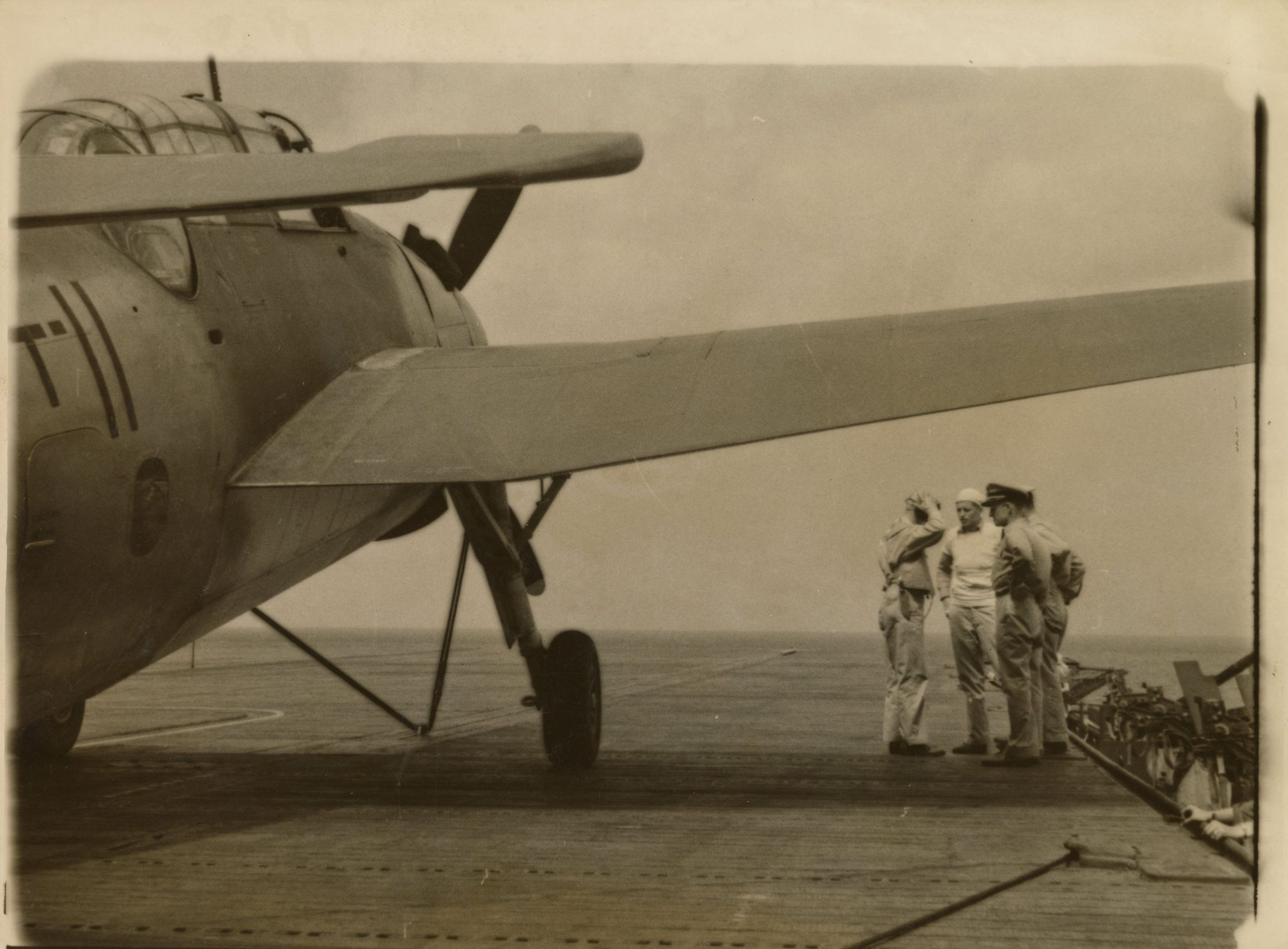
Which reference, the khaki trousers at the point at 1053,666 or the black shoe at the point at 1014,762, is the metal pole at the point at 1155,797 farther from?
the black shoe at the point at 1014,762

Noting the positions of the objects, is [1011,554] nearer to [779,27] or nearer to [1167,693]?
[779,27]

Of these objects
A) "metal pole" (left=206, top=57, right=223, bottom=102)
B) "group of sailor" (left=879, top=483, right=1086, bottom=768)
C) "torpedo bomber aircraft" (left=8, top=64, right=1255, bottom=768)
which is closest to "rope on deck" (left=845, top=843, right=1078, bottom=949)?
"torpedo bomber aircraft" (left=8, top=64, right=1255, bottom=768)

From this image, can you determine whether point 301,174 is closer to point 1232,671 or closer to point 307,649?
point 307,649

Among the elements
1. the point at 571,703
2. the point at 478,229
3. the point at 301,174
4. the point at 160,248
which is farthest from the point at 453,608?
the point at 301,174

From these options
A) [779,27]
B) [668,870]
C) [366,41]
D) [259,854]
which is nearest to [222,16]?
[366,41]

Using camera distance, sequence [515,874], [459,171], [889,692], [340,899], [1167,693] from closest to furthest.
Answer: [459,171], [340,899], [515,874], [889,692], [1167,693]
